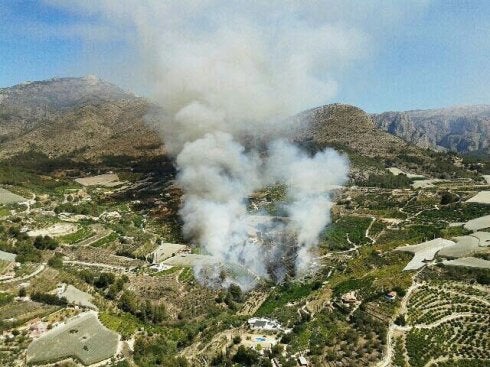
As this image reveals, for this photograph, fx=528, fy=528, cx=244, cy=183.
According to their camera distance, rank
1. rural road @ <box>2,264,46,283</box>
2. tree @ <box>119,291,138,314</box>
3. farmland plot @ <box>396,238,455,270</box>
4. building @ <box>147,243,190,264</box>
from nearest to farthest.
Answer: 1. tree @ <box>119,291,138,314</box>
2. rural road @ <box>2,264,46,283</box>
3. farmland plot @ <box>396,238,455,270</box>
4. building @ <box>147,243,190,264</box>

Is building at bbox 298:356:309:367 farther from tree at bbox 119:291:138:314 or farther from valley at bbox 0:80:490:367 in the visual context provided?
tree at bbox 119:291:138:314

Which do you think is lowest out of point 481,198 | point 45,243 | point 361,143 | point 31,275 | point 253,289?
point 253,289

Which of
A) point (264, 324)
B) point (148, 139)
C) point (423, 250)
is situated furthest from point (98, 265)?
point (148, 139)

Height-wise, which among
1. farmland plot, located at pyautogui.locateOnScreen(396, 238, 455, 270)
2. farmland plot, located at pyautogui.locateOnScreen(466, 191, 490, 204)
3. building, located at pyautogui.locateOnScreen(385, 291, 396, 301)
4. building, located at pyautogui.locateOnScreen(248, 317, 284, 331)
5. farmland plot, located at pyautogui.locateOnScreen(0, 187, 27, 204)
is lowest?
building, located at pyautogui.locateOnScreen(248, 317, 284, 331)

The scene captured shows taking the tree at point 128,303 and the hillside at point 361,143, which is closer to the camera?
the tree at point 128,303

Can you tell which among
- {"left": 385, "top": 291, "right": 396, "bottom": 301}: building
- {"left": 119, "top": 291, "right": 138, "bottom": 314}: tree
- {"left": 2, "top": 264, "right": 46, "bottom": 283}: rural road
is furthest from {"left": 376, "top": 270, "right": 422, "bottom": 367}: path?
{"left": 2, "top": 264, "right": 46, "bottom": 283}: rural road

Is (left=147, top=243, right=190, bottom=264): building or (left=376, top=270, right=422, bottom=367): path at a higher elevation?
(left=147, top=243, right=190, bottom=264): building

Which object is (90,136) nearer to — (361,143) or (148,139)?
(148,139)

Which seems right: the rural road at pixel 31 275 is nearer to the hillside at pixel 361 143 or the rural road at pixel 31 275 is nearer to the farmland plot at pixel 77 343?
the farmland plot at pixel 77 343

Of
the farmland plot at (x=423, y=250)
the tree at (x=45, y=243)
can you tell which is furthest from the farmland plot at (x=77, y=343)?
the farmland plot at (x=423, y=250)

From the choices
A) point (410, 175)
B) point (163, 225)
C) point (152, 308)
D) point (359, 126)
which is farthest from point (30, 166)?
point (152, 308)
